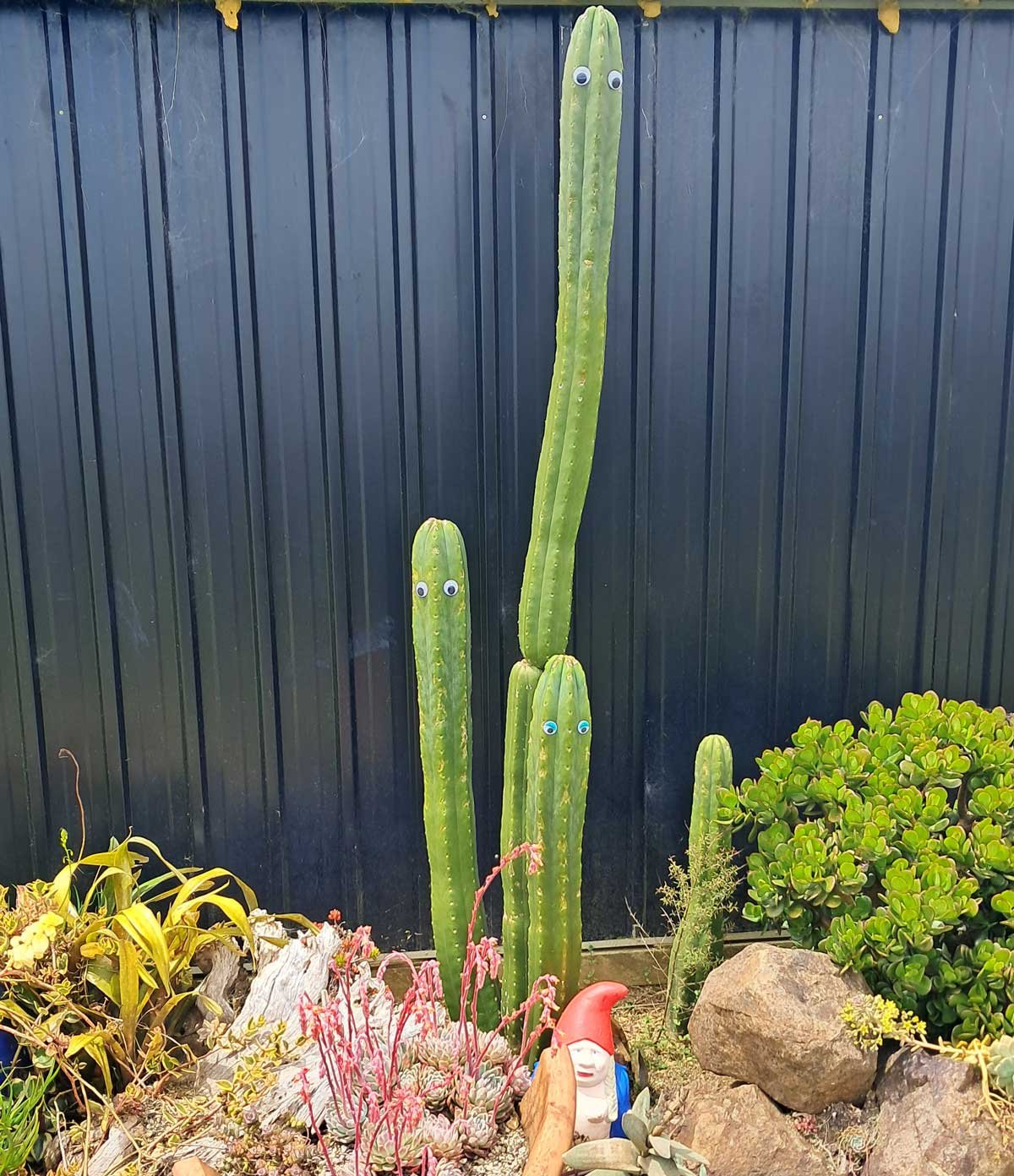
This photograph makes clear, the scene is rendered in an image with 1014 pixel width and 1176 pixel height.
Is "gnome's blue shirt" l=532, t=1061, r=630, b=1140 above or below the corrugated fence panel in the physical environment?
below

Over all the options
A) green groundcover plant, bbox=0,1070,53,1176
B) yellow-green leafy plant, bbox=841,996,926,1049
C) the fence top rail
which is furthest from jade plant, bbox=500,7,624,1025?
green groundcover plant, bbox=0,1070,53,1176

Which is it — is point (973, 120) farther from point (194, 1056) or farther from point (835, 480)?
point (194, 1056)

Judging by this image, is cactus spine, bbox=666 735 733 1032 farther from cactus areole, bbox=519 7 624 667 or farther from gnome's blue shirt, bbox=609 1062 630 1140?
cactus areole, bbox=519 7 624 667

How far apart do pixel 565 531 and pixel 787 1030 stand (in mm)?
1216

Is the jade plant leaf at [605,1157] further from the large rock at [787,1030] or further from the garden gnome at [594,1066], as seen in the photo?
the large rock at [787,1030]

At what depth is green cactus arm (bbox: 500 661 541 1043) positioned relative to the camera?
2227mm

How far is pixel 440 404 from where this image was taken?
2543mm

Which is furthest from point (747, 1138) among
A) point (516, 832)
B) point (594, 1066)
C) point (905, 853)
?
point (516, 832)

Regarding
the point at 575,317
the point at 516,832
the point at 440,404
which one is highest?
the point at 575,317

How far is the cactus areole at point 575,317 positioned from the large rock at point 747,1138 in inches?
42.1

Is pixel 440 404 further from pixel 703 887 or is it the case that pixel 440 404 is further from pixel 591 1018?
pixel 591 1018

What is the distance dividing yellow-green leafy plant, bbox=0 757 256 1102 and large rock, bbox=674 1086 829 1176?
1.18 meters

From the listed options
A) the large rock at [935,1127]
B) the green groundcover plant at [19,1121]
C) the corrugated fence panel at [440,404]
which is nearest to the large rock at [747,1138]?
the large rock at [935,1127]

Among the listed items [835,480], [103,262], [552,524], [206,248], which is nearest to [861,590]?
[835,480]
